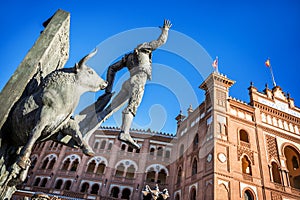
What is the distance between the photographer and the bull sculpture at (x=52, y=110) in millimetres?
1751

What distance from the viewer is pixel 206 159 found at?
54.7 ft

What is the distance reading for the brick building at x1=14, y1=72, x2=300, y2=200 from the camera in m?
15.8

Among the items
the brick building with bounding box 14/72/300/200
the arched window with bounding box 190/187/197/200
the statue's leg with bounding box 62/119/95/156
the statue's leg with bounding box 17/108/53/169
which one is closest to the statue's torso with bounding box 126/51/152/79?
the statue's leg with bounding box 62/119/95/156

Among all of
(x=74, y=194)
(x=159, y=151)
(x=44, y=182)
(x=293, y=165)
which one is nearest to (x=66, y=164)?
(x=44, y=182)

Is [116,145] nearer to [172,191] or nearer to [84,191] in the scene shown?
[84,191]

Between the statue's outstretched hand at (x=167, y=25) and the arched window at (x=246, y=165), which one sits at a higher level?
the arched window at (x=246, y=165)

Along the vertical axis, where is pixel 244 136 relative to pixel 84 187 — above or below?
above

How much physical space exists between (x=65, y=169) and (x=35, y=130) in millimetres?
25935

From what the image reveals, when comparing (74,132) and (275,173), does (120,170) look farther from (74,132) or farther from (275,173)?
(74,132)

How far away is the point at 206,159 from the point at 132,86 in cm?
1594

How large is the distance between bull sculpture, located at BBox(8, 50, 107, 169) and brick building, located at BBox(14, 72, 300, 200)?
47.3ft

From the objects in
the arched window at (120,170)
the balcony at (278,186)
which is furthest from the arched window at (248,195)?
the arched window at (120,170)

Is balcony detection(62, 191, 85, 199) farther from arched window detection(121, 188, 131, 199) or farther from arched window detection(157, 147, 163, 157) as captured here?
arched window detection(157, 147, 163, 157)

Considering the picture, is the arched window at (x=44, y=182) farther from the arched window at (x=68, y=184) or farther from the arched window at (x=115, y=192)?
the arched window at (x=115, y=192)
